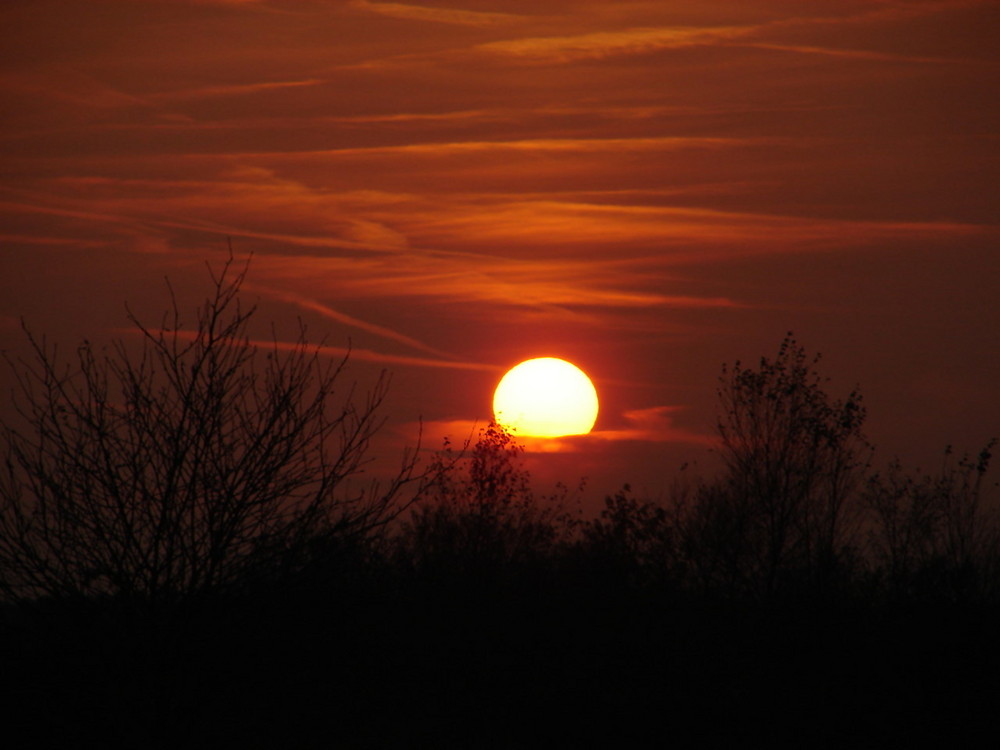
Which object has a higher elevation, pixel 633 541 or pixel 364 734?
pixel 633 541

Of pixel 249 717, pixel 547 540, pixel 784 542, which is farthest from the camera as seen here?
pixel 547 540

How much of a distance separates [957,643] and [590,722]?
8746 millimetres

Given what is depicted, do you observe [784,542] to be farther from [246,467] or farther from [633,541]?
[246,467]

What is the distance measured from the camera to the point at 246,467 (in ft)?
32.8

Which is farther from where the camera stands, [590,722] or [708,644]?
[708,644]

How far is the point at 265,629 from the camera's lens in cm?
1045

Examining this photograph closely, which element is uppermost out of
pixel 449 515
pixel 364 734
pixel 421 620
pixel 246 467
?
pixel 246 467

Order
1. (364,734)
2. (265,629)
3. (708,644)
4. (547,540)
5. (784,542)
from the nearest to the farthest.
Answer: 1. (265,629)
2. (364,734)
3. (708,644)
4. (784,542)
5. (547,540)

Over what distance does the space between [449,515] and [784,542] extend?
32.4ft

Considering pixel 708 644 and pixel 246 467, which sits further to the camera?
pixel 708 644

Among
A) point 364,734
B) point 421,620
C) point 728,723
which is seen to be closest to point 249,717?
point 364,734

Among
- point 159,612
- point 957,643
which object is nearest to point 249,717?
point 159,612

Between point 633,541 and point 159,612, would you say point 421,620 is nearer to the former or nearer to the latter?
point 633,541

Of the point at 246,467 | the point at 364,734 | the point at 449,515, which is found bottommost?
the point at 364,734
